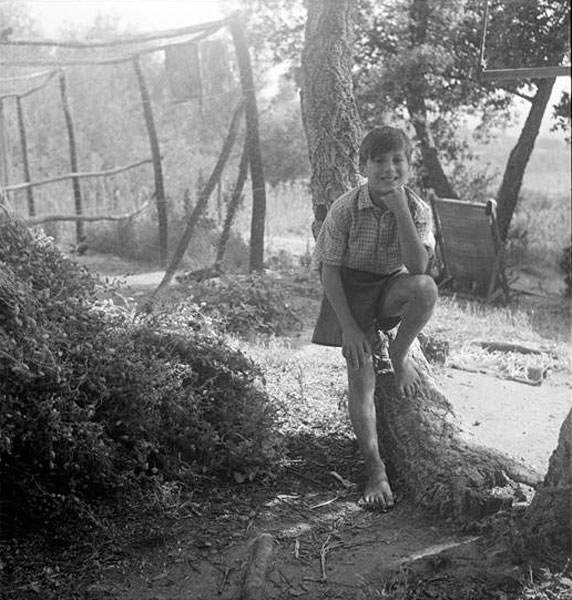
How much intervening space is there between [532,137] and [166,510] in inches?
330

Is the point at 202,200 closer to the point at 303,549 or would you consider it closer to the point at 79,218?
the point at 79,218

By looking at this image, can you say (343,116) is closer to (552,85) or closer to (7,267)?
(7,267)

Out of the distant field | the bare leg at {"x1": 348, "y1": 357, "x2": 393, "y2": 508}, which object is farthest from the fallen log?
the distant field

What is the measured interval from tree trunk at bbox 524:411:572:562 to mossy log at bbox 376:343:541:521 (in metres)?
0.43

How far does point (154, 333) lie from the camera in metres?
4.12

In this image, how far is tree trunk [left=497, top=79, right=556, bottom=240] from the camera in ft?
34.2

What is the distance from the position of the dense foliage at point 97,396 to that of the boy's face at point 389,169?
1.14 metres

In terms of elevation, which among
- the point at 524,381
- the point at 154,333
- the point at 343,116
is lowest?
the point at 524,381

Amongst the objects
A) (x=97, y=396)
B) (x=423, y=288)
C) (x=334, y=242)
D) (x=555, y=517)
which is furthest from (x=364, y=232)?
(x=555, y=517)

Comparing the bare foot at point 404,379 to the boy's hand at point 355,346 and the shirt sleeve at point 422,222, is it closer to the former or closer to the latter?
the boy's hand at point 355,346

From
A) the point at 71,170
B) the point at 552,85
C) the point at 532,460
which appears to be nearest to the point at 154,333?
the point at 532,460

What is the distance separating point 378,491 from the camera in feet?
12.4

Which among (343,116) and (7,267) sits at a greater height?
(343,116)

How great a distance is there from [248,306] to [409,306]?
3291 millimetres
